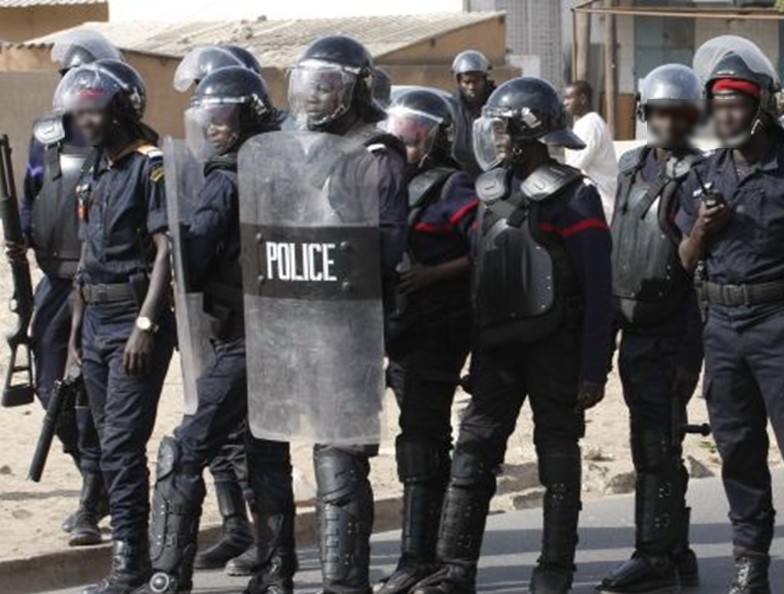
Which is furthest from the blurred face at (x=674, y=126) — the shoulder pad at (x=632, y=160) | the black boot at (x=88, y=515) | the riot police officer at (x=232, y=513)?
the black boot at (x=88, y=515)

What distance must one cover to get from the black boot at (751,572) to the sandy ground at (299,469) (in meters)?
2.06

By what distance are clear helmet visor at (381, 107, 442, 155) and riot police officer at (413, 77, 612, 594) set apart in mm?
219

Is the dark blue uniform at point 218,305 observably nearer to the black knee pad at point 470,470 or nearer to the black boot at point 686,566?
the black knee pad at point 470,470

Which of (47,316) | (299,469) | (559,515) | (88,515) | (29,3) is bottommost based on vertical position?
(299,469)

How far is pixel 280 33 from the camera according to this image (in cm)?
2539

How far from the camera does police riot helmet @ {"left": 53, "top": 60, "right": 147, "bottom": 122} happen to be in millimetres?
7875

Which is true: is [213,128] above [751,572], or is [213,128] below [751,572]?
above

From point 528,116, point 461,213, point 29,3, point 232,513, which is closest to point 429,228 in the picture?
point 461,213

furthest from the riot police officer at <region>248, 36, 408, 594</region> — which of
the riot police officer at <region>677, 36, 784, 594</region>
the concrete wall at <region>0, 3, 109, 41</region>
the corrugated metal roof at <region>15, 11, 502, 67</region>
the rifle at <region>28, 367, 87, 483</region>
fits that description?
the concrete wall at <region>0, 3, 109, 41</region>

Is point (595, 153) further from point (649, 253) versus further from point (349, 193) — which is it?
point (349, 193)

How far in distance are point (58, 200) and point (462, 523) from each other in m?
2.42

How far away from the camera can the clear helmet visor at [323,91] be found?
716 cm

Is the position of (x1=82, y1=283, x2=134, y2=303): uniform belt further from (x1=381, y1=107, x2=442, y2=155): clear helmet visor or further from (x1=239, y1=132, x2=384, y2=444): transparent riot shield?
(x1=381, y1=107, x2=442, y2=155): clear helmet visor

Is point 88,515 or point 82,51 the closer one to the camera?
point 88,515
